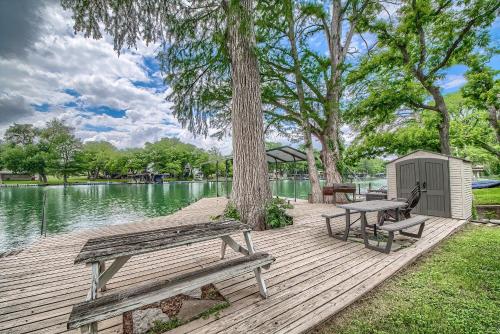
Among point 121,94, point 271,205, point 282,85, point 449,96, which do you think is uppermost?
point 121,94

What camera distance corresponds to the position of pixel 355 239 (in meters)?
4.20

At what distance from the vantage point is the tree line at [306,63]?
503 centimetres

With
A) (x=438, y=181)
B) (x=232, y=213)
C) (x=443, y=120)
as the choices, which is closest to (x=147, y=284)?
(x=232, y=213)

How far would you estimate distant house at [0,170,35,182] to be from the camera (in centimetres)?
→ 5353

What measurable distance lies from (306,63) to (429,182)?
24.2 feet

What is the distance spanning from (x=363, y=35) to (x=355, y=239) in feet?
34.8

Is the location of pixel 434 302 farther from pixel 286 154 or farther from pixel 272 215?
pixel 286 154

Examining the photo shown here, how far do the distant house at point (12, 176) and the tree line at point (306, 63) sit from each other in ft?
249

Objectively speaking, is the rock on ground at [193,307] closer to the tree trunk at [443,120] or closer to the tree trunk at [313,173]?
the tree trunk at [313,173]

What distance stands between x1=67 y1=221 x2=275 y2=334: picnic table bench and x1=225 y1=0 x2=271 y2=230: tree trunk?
248cm

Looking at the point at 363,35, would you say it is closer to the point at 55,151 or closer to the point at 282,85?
the point at 282,85

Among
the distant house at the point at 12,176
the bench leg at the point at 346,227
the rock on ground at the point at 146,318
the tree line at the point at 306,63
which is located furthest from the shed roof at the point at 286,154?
the distant house at the point at 12,176

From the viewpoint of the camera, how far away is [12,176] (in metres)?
55.6

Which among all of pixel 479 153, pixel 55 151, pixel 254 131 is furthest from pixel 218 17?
pixel 55 151
